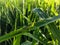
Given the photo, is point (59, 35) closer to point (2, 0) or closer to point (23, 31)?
point (23, 31)

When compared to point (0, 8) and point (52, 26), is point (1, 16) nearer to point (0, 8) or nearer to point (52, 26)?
point (0, 8)

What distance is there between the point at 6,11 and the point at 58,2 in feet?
1.03

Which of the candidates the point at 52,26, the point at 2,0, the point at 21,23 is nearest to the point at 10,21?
the point at 21,23

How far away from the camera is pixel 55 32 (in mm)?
418

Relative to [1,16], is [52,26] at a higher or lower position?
higher

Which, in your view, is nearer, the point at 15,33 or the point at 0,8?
the point at 15,33

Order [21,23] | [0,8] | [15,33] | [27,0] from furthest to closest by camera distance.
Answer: [0,8] → [27,0] → [21,23] → [15,33]

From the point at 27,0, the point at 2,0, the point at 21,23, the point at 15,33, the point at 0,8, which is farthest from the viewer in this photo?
the point at 2,0

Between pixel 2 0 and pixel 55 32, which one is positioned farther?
pixel 2 0

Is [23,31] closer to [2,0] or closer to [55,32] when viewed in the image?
[55,32]

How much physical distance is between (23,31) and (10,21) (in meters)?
0.63

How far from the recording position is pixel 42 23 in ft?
1.13

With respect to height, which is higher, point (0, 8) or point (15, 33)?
point (15, 33)

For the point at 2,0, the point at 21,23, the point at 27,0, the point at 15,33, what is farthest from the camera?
the point at 2,0
